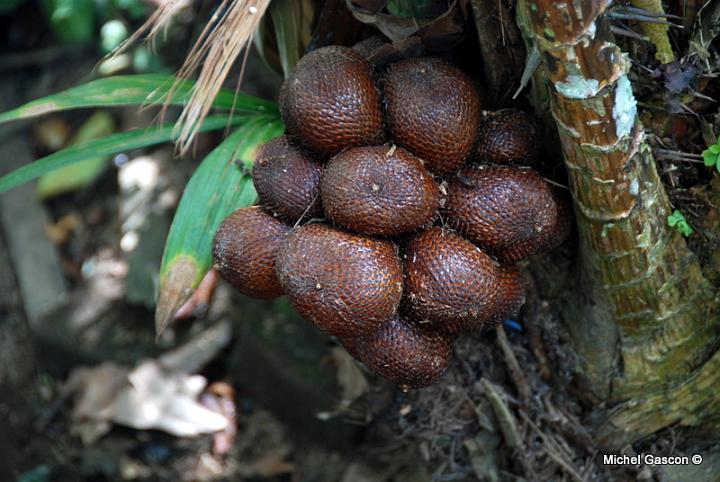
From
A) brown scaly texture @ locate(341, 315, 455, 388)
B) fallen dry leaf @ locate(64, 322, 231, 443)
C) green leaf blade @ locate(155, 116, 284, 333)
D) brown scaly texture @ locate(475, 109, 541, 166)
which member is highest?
brown scaly texture @ locate(475, 109, 541, 166)

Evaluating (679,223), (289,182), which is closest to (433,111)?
(289,182)

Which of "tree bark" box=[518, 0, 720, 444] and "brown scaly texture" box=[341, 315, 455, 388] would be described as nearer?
"tree bark" box=[518, 0, 720, 444]

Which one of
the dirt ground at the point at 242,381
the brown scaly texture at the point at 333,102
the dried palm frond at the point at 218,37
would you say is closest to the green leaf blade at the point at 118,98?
the dried palm frond at the point at 218,37

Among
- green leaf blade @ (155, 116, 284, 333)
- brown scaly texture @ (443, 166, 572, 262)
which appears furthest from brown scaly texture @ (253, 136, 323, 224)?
brown scaly texture @ (443, 166, 572, 262)

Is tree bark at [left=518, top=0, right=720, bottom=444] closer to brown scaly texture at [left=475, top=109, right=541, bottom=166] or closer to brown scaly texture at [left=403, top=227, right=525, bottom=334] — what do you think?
brown scaly texture at [left=475, top=109, right=541, bottom=166]

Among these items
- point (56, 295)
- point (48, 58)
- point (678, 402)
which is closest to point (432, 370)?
point (678, 402)

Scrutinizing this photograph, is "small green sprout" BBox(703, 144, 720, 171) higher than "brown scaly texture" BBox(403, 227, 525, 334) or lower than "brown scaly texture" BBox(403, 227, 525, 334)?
higher

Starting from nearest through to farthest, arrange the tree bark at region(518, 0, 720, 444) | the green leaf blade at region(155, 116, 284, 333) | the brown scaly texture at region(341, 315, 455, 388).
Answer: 1. the tree bark at region(518, 0, 720, 444)
2. the brown scaly texture at region(341, 315, 455, 388)
3. the green leaf blade at region(155, 116, 284, 333)

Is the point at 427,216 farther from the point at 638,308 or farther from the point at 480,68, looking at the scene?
the point at 638,308
